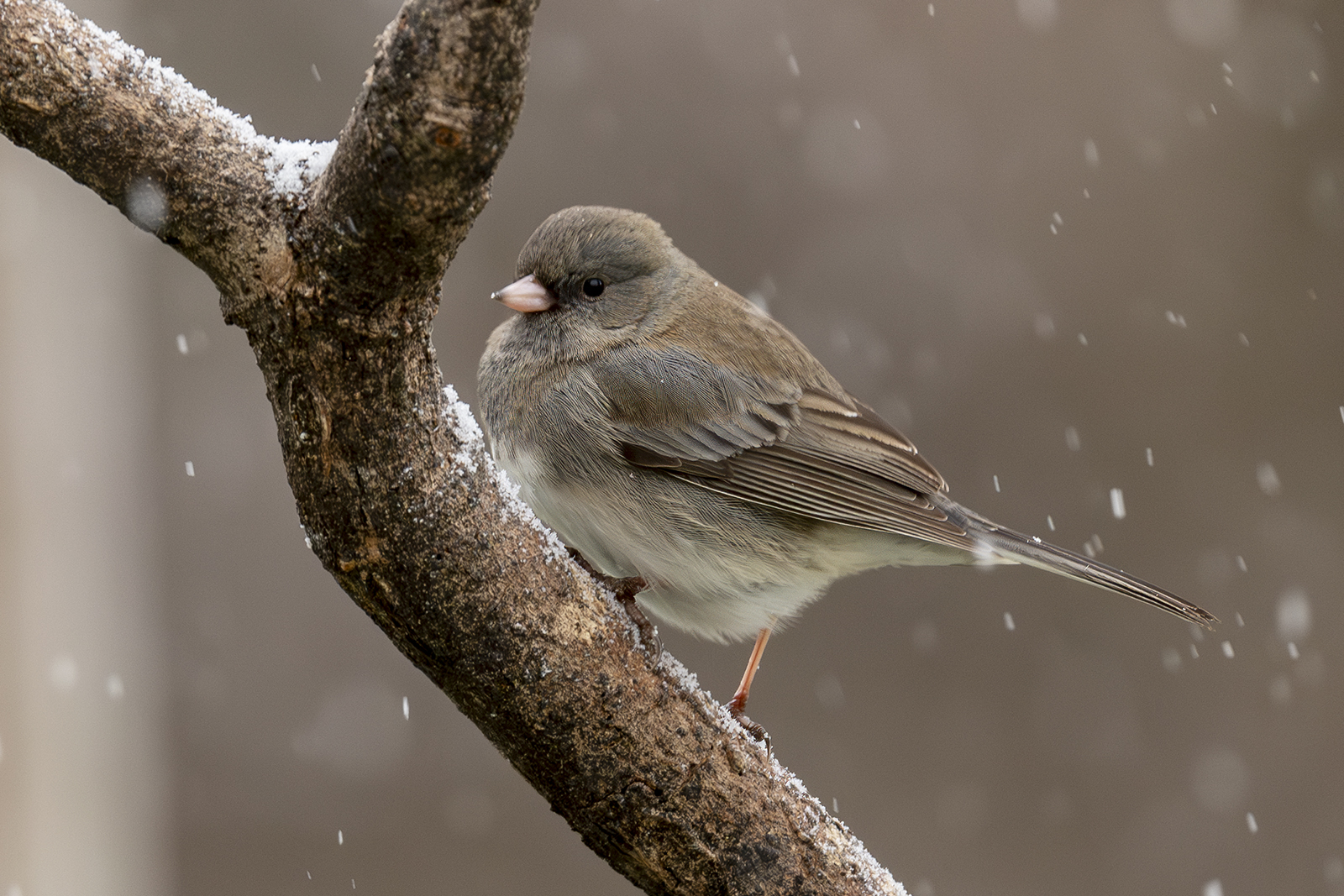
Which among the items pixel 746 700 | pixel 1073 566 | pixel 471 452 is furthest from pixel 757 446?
pixel 471 452

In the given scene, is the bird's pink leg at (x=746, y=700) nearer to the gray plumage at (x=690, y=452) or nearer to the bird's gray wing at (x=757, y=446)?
the gray plumage at (x=690, y=452)

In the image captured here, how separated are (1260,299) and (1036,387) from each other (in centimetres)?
80

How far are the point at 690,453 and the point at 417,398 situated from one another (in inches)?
32.3

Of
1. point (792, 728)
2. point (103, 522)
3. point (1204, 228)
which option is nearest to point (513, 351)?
point (792, 728)

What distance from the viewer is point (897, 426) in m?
3.55

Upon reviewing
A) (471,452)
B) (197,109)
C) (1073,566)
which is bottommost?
(1073,566)

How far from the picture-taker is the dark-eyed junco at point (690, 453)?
1.93 meters

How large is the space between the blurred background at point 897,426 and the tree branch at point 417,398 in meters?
1.82

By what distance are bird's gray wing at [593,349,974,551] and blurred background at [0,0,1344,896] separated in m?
1.32

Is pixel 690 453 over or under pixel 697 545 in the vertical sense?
over

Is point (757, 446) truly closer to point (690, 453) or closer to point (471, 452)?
point (690, 453)

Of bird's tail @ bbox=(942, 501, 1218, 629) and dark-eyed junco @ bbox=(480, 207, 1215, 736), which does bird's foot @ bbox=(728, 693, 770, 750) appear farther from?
bird's tail @ bbox=(942, 501, 1218, 629)

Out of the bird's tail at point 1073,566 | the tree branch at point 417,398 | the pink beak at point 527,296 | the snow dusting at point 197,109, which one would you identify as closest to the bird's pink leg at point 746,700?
the tree branch at point 417,398

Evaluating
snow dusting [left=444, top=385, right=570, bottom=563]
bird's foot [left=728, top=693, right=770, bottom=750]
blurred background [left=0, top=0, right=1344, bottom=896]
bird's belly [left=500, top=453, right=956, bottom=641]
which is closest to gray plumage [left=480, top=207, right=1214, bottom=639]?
bird's belly [left=500, top=453, right=956, bottom=641]
